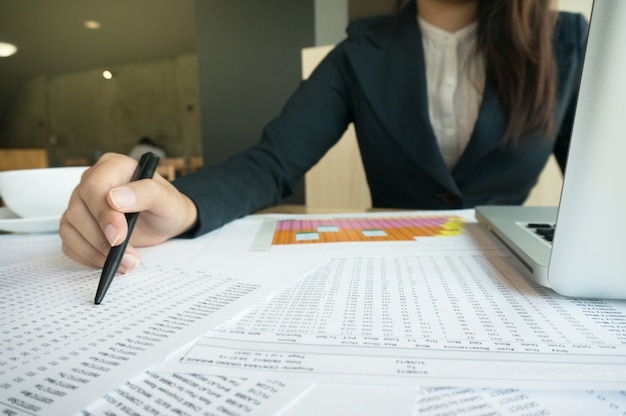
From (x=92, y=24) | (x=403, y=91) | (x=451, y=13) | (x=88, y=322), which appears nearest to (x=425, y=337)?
(x=88, y=322)

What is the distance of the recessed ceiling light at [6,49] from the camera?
11.3 ft

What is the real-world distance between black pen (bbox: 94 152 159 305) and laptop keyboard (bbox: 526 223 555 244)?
31cm

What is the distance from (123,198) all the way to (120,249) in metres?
0.05

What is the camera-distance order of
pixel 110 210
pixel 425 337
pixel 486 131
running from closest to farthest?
pixel 425 337 < pixel 110 210 < pixel 486 131

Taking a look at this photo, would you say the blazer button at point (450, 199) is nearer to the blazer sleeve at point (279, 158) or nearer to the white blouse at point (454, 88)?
the white blouse at point (454, 88)

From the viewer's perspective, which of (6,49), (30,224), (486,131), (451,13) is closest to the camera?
(30,224)

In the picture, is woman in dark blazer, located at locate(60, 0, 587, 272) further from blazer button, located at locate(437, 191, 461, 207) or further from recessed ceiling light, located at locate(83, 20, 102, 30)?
recessed ceiling light, located at locate(83, 20, 102, 30)

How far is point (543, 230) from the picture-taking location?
11.6 inches

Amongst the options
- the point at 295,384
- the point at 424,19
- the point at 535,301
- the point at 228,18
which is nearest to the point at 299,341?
the point at 295,384

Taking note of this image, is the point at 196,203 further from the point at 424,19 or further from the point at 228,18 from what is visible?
the point at 228,18

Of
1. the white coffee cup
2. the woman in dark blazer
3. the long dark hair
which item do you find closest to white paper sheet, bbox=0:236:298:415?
the white coffee cup

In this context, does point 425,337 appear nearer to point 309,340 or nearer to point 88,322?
point 309,340

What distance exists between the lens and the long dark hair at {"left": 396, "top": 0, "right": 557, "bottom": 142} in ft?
1.94

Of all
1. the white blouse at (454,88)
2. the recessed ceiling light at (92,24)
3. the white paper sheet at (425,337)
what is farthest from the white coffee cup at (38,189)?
the recessed ceiling light at (92,24)
